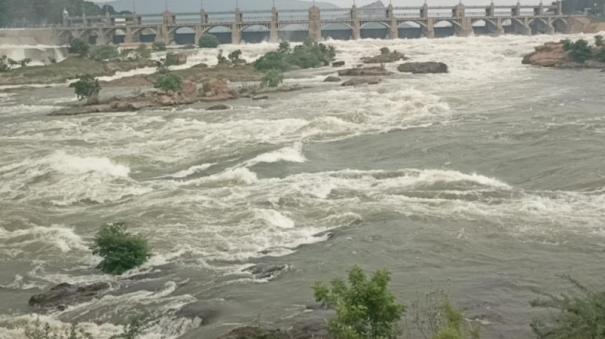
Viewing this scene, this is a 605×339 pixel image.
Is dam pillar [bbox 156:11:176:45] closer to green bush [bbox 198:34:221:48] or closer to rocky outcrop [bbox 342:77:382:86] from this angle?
green bush [bbox 198:34:221:48]

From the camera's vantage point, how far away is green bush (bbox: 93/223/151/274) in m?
13.8

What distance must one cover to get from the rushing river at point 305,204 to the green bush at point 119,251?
28 centimetres

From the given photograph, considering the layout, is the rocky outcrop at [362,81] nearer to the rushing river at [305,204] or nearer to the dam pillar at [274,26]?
the rushing river at [305,204]

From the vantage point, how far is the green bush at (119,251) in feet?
45.1

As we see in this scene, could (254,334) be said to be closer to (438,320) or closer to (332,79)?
(438,320)

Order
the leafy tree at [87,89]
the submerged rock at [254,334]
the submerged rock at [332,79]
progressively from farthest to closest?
the submerged rock at [332,79]
the leafy tree at [87,89]
the submerged rock at [254,334]

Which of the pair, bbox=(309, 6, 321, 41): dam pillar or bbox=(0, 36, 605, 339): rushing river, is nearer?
bbox=(0, 36, 605, 339): rushing river

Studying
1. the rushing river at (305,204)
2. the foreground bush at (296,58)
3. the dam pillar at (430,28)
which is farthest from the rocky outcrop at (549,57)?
the dam pillar at (430,28)

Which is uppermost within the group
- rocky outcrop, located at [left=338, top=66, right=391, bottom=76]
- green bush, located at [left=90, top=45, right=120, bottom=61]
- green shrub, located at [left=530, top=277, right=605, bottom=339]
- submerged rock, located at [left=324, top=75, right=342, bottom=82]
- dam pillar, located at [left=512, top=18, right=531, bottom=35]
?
dam pillar, located at [left=512, top=18, right=531, bottom=35]

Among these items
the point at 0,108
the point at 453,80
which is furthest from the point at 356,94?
the point at 0,108

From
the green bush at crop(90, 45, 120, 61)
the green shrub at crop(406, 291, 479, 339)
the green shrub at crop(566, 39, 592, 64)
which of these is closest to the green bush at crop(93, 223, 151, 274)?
the green shrub at crop(406, 291, 479, 339)

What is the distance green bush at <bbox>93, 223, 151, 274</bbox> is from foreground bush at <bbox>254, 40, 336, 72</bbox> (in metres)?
43.4

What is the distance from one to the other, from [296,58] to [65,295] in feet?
172

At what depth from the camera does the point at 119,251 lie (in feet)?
45.1
